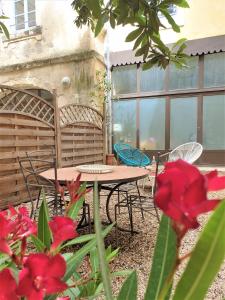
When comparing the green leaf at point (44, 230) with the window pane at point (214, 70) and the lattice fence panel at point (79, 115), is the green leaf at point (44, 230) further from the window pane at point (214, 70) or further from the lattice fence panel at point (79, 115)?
the window pane at point (214, 70)

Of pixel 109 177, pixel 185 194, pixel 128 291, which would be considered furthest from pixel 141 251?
pixel 185 194

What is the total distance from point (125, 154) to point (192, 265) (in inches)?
242

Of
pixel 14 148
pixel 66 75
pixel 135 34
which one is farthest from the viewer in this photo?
pixel 66 75

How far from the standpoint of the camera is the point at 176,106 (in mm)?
7199

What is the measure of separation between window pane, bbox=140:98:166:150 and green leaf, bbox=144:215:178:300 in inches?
280

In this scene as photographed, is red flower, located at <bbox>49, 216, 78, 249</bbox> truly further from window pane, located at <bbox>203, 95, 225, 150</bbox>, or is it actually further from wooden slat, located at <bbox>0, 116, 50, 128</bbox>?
window pane, located at <bbox>203, 95, 225, 150</bbox>

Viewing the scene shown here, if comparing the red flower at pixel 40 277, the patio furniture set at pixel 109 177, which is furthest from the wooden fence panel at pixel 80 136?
the red flower at pixel 40 277

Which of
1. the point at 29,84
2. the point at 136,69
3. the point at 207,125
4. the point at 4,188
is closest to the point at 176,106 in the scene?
the point at 207,125

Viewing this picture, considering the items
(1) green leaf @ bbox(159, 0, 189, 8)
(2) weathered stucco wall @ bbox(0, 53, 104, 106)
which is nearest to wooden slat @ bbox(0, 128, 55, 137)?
(2) weathered stucco wall @ bbox(0, 53, 104, 106)

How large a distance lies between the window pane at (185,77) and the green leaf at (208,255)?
727 centimetres

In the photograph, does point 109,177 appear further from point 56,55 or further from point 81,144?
point 56,55

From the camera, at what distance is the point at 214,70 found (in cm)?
680

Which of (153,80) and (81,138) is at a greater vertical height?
(153,80)

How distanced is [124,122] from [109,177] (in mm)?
5435
